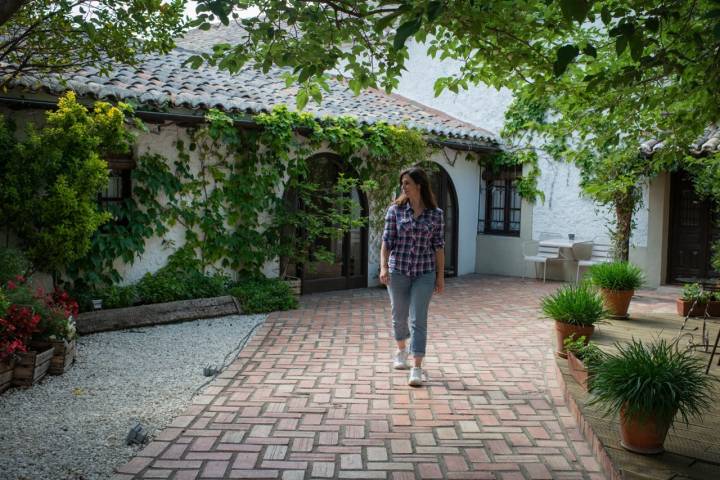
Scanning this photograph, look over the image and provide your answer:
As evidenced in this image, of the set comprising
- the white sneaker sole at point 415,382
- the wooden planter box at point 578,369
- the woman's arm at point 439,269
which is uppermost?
the woman's arm at point 439,269

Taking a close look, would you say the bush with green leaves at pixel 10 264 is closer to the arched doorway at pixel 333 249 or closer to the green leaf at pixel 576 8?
the arched doorway at pixel 333 249

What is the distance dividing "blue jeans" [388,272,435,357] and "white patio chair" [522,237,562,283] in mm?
7508

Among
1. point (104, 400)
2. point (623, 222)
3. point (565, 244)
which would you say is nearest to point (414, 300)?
point (104, 400)

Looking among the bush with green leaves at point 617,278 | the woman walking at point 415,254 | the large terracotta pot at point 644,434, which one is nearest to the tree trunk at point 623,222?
the bush with green leaves at point 617,278

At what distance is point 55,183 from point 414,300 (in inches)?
153

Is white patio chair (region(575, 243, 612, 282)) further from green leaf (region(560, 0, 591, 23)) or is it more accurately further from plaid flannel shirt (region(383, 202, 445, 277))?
green leaf (region(560, 0, 591, 23))

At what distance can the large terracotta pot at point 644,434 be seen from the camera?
368cm

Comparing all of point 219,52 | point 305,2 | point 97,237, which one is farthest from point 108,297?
point 305,2

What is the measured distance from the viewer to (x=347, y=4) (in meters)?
3.97

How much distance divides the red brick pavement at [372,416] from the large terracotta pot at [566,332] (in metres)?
0.20

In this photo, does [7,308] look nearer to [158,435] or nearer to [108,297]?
[158,435]

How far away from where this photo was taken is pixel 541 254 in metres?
12.9

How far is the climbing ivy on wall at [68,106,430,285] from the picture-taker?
827 centimetres

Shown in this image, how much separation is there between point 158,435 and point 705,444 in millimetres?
3324
